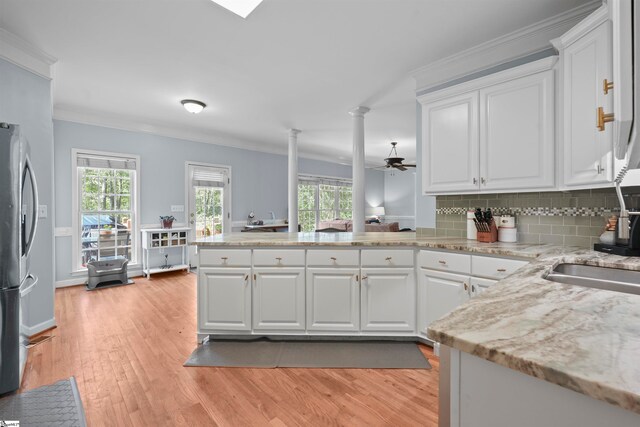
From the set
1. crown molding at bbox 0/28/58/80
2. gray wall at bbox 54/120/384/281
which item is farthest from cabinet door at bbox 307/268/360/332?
gray wall at bbox 54/120/384/281

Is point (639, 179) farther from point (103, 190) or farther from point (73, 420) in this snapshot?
point (103, 190)

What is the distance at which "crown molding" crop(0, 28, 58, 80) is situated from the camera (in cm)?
260

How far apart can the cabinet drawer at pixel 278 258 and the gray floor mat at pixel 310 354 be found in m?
0.69

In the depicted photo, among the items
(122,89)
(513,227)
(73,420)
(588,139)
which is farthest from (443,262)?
(122,89)

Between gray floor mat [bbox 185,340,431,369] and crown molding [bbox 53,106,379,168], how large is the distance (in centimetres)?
408

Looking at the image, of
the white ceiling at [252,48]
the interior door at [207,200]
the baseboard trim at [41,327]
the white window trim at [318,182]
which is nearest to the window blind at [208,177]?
the interior door at [207,200]

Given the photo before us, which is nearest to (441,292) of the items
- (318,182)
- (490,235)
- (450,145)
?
(490,235)

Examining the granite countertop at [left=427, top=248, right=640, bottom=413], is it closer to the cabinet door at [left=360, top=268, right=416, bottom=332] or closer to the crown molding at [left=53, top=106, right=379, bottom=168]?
the cabinet door at [left=360, top=268, right=416, bottom=332]

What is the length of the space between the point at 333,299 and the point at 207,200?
4.30 meters

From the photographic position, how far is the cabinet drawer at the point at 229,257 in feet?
8.70

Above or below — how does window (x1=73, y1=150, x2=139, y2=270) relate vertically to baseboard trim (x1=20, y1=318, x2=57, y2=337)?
above

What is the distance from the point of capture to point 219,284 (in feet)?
8.72

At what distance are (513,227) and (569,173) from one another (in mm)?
651

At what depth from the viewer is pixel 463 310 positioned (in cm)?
80
